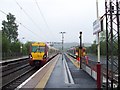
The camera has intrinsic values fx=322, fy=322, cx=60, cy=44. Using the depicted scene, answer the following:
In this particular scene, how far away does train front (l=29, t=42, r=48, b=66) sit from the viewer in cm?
3634

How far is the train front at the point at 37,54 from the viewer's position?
3634 centimetres

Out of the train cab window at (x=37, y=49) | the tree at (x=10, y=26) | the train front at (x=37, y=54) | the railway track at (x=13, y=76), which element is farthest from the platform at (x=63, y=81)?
the tree at (x=10, y=26)

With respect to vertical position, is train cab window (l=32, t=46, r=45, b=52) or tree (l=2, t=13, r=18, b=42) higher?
tree (l=2, t=13, r=18, b=42)

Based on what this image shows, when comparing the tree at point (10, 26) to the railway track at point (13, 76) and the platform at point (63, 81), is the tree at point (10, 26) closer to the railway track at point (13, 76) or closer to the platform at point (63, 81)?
the railway track at point (13, 76)

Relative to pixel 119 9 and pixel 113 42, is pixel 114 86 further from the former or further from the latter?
pixel 119 9

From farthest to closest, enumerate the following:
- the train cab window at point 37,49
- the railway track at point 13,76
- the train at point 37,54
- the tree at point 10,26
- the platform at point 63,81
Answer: the tree at point 10,26, the train cab window at point 37,49, the train at point 37,54, the railway track at point 13,76, the platform at point 63,81

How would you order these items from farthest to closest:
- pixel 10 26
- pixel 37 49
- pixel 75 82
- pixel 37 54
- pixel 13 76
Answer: pixel 10 26 → pixel 37 49 → pixel 37 54 → pixel 13 76 → pixel 75 82

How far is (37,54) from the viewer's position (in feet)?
120

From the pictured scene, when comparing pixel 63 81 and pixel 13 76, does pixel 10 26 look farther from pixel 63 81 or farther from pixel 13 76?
pixel 63 81

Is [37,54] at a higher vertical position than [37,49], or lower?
lower

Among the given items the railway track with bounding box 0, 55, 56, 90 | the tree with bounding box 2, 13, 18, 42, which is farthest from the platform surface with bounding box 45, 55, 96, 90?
the tree with bounding box 2, 13, 18, 42

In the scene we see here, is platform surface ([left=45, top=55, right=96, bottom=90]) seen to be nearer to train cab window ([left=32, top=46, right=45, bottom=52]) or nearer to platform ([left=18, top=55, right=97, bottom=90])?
platform ([left=18, top=55, right=97, bottom=90])

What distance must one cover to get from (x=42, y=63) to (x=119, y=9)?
81.7 ft

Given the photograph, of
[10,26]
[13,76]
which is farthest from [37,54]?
[10,26]
